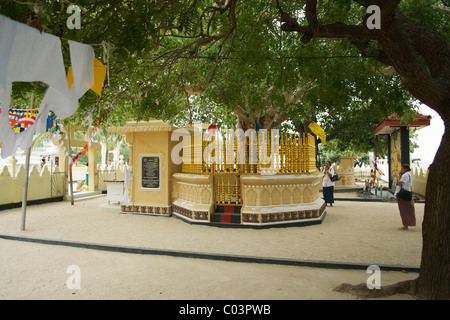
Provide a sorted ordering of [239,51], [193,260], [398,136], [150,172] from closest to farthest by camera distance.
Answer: [193,260] < [239,51] < [150,172] < [398,136]

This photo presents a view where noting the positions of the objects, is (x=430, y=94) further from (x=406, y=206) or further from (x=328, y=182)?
(x=328, y=182)

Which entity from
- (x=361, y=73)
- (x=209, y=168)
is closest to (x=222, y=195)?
(x=209, y=168)

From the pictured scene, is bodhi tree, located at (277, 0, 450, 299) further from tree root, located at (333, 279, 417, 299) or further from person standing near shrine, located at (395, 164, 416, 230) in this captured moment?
person standing near shrine, located at (395, 164, 416, 230)

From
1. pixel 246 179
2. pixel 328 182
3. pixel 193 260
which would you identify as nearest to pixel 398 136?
pixel 328 182

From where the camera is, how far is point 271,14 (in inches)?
309

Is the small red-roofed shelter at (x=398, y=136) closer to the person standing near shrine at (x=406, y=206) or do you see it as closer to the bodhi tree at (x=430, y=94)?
the person standing near shrine at (x=406, y=206)

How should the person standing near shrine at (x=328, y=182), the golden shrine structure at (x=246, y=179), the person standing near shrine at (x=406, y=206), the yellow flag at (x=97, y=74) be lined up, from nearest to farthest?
the yellow flag at (x=97, y=74) → the person standing near shrine at (x=406, y=206) → the golden shrine structure at (x=246, y=179) → the person standing near shrine at (x=328, y=182)

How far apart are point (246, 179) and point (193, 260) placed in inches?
139

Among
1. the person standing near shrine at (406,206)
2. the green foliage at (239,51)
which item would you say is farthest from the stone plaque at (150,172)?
the person standing near shrine at (406,206)

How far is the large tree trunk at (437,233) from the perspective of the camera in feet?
11.6

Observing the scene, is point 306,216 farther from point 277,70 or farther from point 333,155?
point 333,155

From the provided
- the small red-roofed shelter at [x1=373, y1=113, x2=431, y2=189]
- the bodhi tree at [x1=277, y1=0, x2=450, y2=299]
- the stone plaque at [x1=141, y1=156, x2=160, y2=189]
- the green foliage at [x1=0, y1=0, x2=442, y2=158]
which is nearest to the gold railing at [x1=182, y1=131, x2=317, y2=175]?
the green foliage at [x1=0, y1=0, x2=442, y2=158]

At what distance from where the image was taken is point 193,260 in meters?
5.81

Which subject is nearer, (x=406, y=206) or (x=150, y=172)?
(x=406, y=206)
